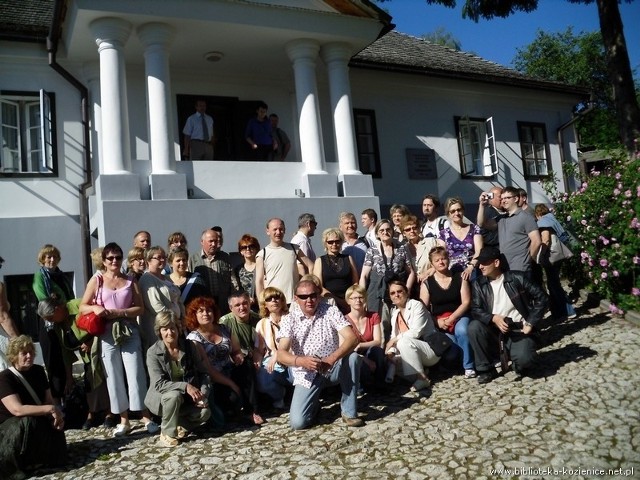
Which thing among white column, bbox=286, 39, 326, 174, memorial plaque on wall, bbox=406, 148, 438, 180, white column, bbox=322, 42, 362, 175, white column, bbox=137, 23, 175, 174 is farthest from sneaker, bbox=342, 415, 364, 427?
memorial plaque on wall, bbox=406, 148, 438, 180

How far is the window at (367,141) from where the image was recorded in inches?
549

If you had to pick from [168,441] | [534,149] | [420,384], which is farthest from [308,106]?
[534,149]

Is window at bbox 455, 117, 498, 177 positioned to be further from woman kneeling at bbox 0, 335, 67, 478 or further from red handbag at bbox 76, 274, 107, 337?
woman kneeling at bbox 0, 335, 67, 478

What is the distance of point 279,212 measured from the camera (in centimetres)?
1025

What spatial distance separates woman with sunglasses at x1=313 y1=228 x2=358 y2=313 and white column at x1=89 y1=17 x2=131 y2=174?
3.96 metres

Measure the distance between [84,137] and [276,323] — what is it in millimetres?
6586

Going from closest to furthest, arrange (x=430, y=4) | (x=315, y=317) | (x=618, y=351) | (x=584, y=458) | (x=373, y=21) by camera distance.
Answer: (x=584, y=458)
(x=315, y=317)
(x=618, y=351)
(x=373, y=21)
(x=430, y=4)

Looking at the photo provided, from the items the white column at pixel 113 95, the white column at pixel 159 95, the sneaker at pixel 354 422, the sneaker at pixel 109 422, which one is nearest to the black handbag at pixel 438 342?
the sneaker at pixel 354 422

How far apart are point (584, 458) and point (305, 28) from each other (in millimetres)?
8682

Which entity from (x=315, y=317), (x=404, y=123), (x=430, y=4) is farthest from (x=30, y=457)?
(x=430, y=4)

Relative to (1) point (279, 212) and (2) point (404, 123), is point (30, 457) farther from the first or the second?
(2) point (404, 123)

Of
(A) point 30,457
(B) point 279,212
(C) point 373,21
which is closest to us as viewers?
(A) point 30,457

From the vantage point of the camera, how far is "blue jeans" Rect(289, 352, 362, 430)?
5504mm

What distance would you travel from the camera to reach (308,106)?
10.9 metres
